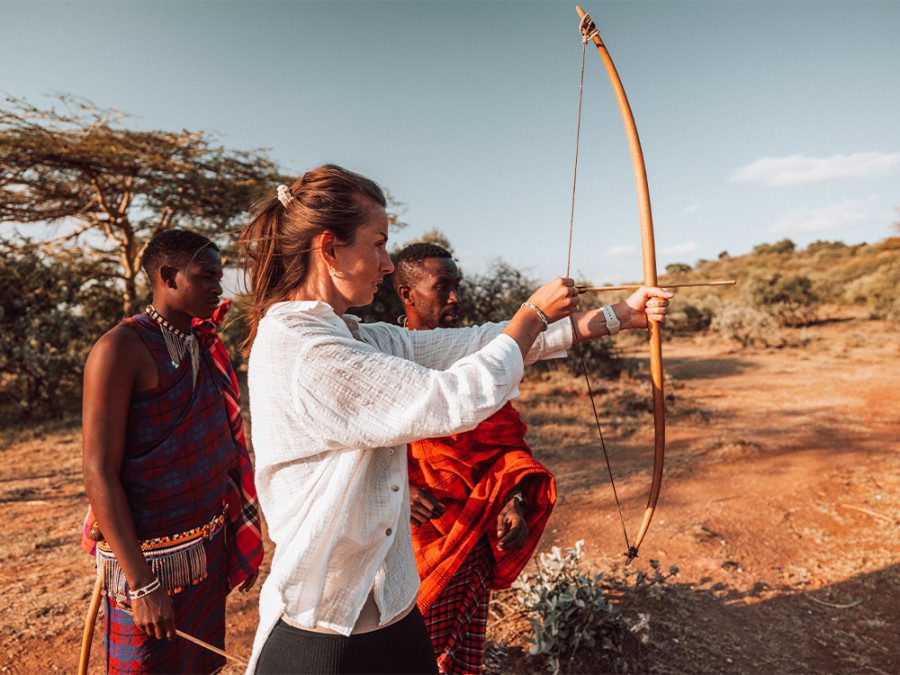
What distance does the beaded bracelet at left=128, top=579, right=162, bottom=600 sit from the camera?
168 cm

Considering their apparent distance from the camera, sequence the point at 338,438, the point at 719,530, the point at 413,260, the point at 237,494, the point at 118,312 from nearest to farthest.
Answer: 1. the point at 338,438
2. the point at 237,494
3. the point at 413,260
4. the point at 719,530
5. the point at 118,312

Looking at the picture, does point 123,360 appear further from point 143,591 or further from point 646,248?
point 646,248

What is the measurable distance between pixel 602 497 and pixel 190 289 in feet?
14.3

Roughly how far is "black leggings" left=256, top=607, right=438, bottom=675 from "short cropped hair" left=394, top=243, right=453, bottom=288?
1741 mm

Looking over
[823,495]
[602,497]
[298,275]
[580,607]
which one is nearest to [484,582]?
[580,607]

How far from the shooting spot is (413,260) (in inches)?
108

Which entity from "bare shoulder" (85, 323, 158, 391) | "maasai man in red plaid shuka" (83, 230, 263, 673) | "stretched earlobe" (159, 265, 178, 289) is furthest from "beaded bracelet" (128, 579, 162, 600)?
"stretched earlobe" (159, 265, 178, 289)

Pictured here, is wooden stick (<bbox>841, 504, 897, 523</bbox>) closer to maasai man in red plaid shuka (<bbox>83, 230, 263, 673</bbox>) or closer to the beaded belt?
maasai man in red plaid shuka (<bbox>83, 230, 263, 673</bbox>)

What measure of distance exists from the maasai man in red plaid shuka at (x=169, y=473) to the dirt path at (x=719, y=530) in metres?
1.46

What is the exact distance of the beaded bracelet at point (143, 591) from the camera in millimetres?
1680

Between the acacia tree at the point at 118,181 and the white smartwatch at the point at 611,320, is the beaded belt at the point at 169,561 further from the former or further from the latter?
the acacia tree at the point at 118,181

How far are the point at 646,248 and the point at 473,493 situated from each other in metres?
1.16

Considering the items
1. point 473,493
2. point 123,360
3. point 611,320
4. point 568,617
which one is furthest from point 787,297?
point 123,360

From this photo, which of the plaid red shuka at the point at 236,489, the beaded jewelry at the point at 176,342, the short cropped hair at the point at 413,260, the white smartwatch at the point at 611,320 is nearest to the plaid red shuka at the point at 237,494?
the plaid red shuka at the point at 236,489
